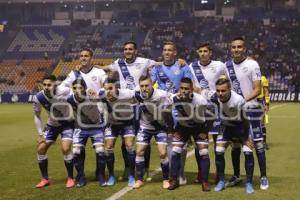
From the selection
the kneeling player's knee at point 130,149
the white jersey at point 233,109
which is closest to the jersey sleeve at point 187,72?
the white jersey at point 233,109

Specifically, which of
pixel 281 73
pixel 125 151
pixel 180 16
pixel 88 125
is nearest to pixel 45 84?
pixel 88 125

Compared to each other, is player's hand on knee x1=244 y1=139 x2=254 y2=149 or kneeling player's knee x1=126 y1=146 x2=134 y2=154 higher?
player's hand on knee x1=244 y1=139 x2=254 y2=149

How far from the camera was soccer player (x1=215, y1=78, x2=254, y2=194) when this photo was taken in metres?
7.98

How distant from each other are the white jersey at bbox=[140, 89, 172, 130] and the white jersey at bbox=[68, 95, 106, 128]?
83 cm

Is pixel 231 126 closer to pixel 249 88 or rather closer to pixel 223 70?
pixel 249 88

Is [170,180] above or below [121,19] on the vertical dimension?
below

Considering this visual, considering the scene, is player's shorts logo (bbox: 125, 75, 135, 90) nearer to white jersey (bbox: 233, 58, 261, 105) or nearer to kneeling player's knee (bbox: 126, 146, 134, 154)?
kneeling player's knee (bbox: 126, 146, 134, 154)

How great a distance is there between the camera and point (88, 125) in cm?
874

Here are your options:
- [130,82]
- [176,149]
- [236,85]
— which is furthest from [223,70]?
[130,82]

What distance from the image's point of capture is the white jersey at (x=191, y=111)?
26.8 ft

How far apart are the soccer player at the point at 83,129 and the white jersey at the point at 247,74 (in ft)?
8.66

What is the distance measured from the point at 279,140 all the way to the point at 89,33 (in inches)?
1575

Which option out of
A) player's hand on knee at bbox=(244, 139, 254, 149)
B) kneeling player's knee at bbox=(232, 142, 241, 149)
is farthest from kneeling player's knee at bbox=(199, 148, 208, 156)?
player's hand on knee at bbox=(244, 139, 254, 149)

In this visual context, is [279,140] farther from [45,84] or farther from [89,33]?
[89,33]
